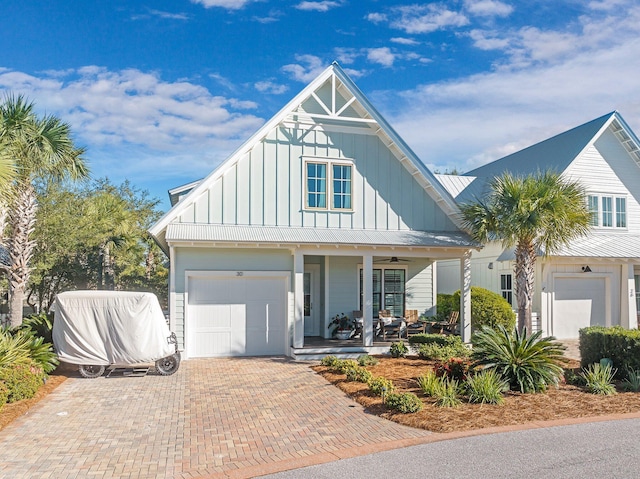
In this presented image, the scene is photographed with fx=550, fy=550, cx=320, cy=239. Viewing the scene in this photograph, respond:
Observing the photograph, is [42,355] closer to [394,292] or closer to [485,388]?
[485,388]

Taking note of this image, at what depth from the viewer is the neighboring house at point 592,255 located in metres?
19.4

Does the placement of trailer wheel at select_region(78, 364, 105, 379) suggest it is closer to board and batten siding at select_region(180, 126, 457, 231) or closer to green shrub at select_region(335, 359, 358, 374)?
board and batten siding at select_region(180, 126, 457, 231)

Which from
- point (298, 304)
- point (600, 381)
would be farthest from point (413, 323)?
point (600, 381)

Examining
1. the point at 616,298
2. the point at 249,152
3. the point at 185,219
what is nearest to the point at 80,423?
the point at 185,219

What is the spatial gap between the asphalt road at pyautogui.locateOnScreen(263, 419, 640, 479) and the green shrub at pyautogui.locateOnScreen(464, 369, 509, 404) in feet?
5.21

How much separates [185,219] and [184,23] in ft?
18.6

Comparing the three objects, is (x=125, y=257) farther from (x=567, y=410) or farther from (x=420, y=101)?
(x=567, y=410)

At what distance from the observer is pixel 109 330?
12.8 metres

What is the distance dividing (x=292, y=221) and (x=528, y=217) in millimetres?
6544

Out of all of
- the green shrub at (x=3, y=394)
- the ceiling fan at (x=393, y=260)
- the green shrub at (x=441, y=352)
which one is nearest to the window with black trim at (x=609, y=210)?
A: the ceiling fan at (x=393, y=260)

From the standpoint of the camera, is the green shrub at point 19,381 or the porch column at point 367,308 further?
the porch column at point 367,308

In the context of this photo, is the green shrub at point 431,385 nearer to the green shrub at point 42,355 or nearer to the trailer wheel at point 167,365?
the trailer wheel at point 167,365

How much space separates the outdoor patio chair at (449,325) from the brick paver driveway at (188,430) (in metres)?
6.60

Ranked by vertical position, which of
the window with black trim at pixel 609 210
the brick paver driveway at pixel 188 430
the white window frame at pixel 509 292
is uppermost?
the window with black trim at pixel 609 210
